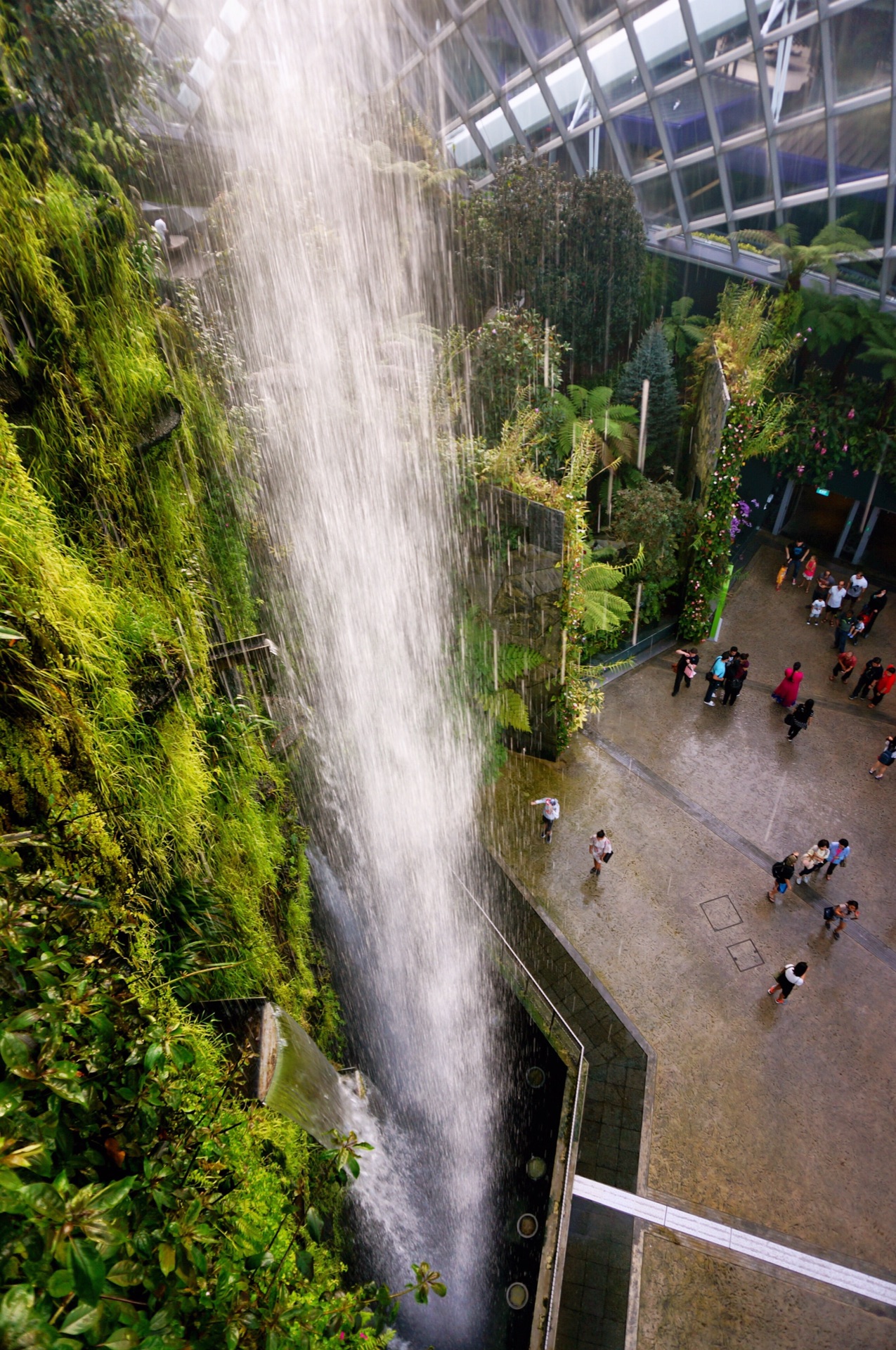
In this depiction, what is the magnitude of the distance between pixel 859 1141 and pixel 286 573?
8678mm

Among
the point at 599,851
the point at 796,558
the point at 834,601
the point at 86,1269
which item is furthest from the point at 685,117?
the point at 86,1269

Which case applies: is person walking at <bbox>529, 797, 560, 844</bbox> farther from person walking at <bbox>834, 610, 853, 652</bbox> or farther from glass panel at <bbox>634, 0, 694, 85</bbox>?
glass panel at <bbox>634, 0, 694, 85</bbox>

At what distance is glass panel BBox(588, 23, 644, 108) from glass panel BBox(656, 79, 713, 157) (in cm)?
67

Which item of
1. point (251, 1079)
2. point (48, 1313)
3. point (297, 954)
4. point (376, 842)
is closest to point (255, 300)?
point (376, 842)

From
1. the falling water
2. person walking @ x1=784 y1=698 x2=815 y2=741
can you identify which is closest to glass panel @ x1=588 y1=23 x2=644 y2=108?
the falling water

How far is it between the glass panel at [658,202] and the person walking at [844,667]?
11595mm

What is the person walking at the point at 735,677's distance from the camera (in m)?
11.5

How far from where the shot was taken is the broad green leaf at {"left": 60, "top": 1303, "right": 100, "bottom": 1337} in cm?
152

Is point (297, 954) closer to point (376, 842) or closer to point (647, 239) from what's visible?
point (376, 842)

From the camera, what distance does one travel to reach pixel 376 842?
28.7ft

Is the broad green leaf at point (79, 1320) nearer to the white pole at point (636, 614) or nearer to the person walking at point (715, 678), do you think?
the person walking at point (715, 678)

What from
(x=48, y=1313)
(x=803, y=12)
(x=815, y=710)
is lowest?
(x=815, y=710)

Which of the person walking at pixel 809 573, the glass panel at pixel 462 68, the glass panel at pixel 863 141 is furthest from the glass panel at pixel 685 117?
the person walking at pixel 809 573

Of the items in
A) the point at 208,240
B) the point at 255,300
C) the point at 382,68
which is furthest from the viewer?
the point at 382,68
